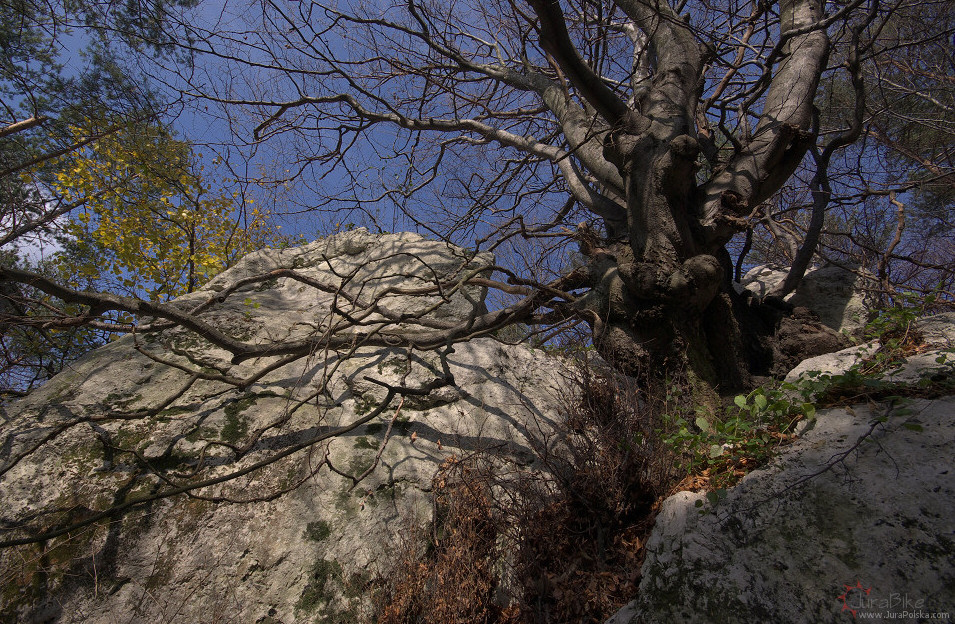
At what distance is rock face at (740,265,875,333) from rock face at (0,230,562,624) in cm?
272

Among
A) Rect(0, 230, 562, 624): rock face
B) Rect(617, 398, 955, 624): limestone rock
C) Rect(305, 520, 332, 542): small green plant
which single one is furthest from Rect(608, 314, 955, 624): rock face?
Rect(305, 520, 332, 542): small green plant

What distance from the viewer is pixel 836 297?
174 inches

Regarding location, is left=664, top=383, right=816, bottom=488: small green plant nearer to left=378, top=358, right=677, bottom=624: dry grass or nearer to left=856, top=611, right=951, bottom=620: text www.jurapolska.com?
left=378, top=358, right=677, bottom=624: dry grass

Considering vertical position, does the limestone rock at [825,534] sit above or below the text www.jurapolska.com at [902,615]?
above

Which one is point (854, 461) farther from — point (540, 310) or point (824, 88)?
point (824, 88)

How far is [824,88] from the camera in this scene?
25.2 feet

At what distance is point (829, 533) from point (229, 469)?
3.77 m

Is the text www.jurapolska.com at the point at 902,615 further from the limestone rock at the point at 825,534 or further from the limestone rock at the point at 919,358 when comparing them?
the limestone rock at the point at 919,358

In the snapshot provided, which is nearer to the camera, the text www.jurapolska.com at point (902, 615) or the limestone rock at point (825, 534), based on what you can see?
the text www.jurapolska.com at point (902, 615)

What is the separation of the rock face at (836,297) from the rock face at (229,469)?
272cm

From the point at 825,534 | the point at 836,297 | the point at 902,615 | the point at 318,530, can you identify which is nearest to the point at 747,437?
the point at 825,534

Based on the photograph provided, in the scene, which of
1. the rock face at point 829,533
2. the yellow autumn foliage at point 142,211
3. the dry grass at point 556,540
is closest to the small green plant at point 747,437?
the rock face at point 829,533

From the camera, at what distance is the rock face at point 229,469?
2748 millimetres

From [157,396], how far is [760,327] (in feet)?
18.3
